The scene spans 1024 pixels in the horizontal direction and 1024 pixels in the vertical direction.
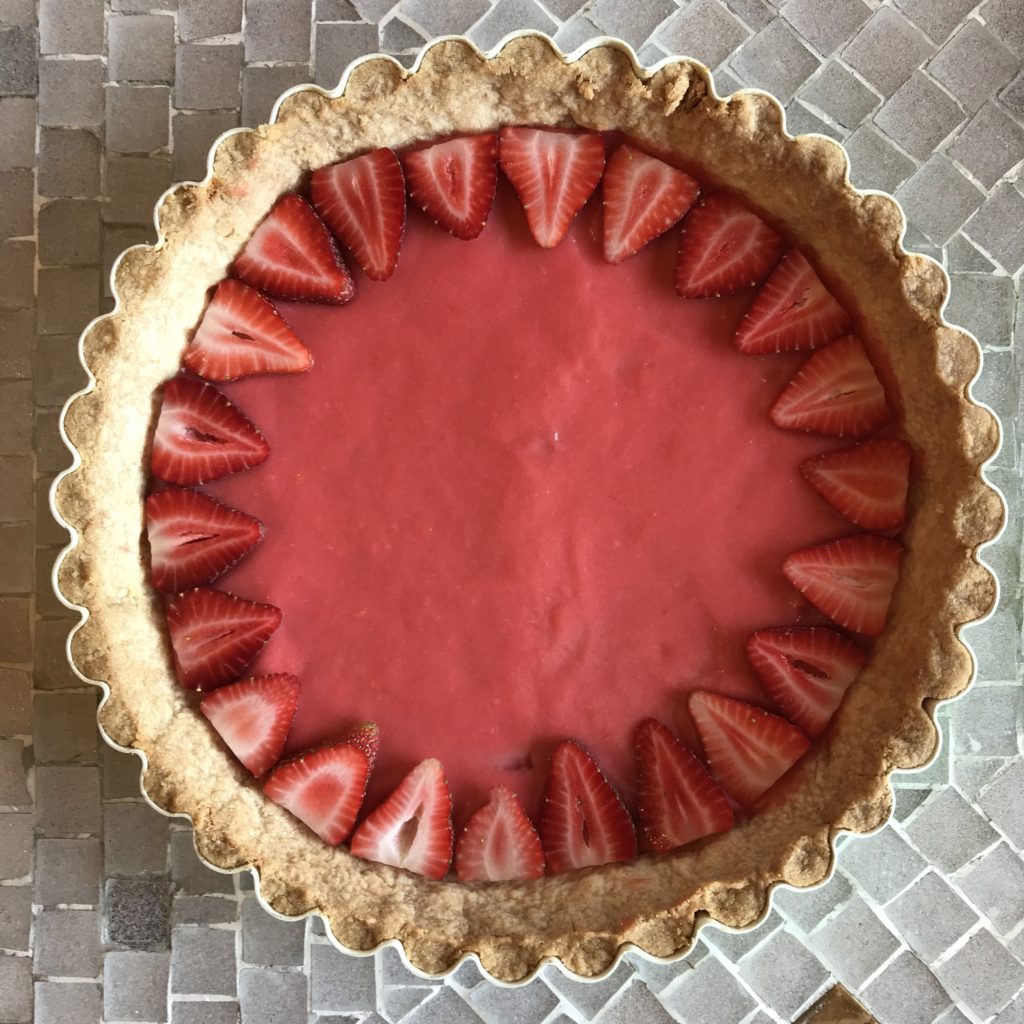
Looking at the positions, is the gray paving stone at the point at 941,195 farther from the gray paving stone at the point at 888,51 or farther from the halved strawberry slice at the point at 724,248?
the halved strawberry slice at the point at 724,248

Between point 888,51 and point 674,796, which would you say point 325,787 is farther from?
point 888,51

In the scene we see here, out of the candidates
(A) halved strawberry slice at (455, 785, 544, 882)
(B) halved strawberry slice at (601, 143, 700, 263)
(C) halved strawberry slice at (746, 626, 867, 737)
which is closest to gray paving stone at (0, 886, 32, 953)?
(A) halved strawberry slice at (455, 785, 544, 882)

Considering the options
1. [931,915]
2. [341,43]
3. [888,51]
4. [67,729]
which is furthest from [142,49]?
[931,915]

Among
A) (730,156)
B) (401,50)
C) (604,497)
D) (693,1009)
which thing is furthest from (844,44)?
(693,1009)

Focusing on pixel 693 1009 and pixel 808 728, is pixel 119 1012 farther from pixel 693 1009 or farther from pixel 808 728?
pixel 808 728

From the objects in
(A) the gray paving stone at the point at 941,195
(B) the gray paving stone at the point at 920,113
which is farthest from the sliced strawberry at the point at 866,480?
A: (B) the gray paving stone at the point at 920,113

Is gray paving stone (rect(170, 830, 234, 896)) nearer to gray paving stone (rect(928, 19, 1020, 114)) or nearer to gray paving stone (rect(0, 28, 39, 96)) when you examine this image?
gray paving stone (rect(0, 28, 39, 96))
